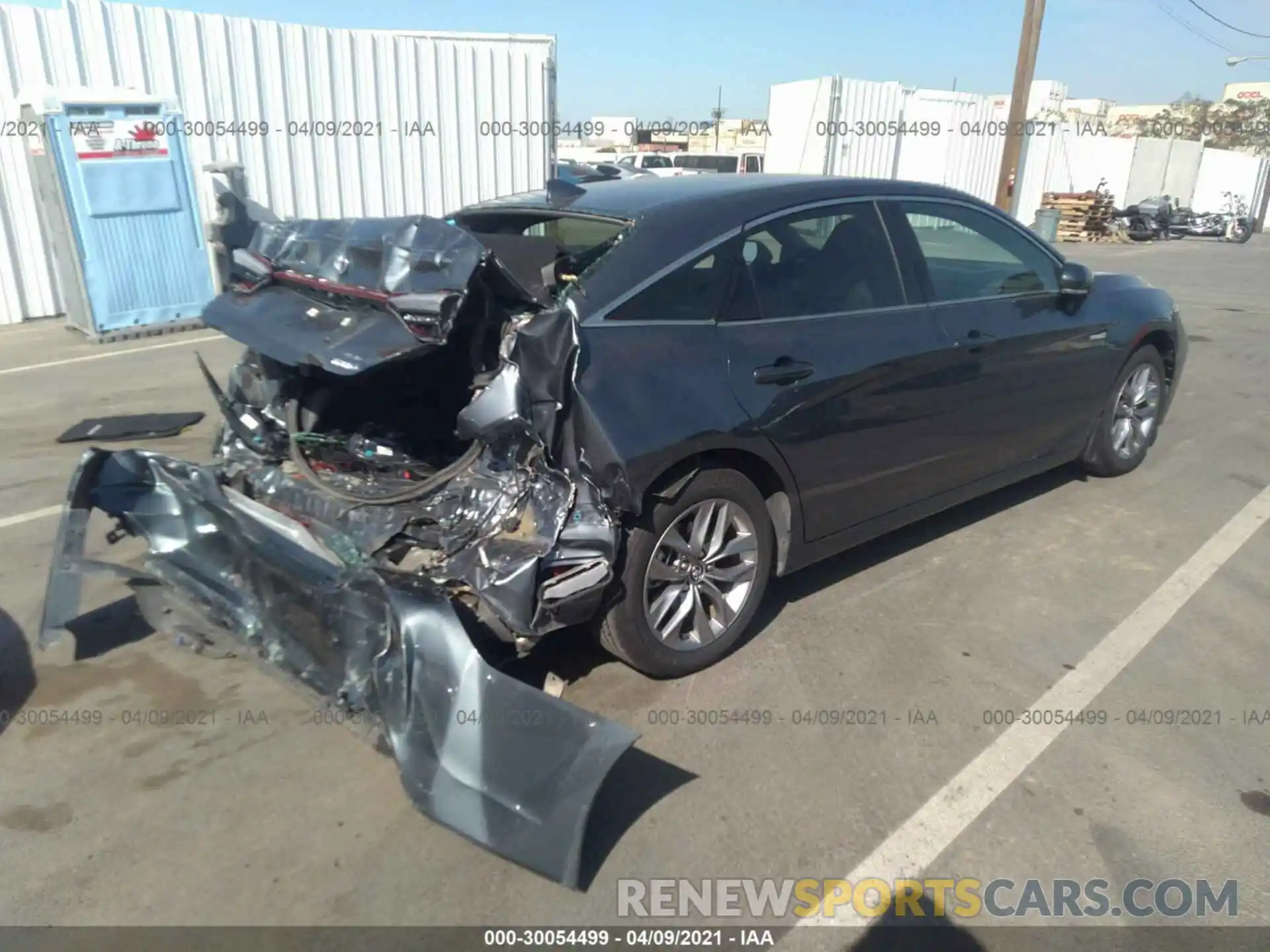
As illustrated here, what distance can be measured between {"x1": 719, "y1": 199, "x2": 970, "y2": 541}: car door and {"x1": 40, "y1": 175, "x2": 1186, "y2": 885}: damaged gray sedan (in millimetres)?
13

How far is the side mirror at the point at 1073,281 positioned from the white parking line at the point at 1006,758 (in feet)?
4.90

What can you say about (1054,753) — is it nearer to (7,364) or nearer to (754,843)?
(754,843)

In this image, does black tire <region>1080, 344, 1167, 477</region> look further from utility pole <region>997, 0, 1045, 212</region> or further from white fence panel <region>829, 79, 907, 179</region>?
white fence panel <region>829, 79, 907, 179</region>

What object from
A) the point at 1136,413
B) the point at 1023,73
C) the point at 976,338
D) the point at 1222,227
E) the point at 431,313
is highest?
the point at 1023,73

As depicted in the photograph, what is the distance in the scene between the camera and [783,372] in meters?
3.51

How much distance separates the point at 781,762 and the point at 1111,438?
3574mm

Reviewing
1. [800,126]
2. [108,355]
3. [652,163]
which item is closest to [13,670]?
[108,355]

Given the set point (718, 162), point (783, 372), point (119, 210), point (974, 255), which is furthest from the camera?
point (718, 162)

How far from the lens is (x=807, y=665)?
3.67 meters

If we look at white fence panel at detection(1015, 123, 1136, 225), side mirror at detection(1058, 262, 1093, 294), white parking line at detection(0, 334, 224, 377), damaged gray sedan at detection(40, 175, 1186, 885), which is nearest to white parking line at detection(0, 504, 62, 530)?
damaged gray sedan at detection(40, 175, 1186, 885)

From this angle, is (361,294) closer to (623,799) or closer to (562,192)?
(562,192)

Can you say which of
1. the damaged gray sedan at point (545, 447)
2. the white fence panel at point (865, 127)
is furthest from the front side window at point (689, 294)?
the white fence panel at point (865, 127)

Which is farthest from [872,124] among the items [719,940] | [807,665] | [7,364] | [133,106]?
[719,940]

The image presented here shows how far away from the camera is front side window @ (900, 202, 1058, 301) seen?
14.0ft
